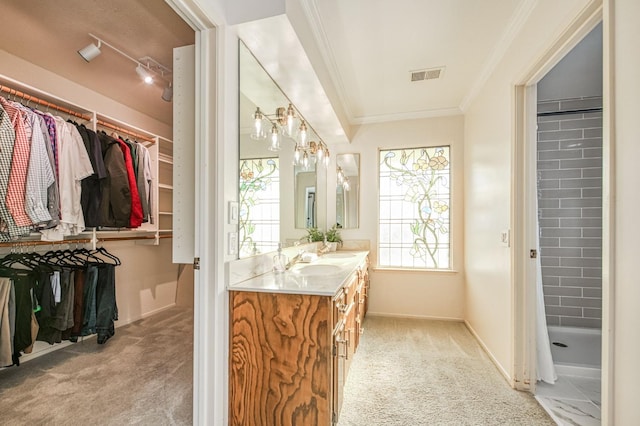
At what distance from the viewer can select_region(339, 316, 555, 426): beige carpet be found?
161cm

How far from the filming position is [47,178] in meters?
1.84

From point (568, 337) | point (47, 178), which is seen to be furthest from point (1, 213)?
point (568, 337)

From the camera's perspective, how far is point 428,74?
101 inches

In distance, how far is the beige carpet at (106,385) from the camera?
1.59 m

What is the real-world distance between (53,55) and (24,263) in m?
1.69

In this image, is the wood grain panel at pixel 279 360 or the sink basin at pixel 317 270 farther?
the sink basin at pixel 317 270

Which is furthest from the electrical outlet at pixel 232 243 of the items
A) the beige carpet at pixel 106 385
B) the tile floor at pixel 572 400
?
the tile floor at pixel 572 400

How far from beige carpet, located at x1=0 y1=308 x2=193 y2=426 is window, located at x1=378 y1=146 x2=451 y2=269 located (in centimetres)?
256

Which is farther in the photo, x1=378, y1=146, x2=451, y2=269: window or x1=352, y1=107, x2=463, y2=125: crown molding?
x1=378, y1=146, x2=451, y2=269: window

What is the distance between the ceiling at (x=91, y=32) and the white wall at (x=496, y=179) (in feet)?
7.44

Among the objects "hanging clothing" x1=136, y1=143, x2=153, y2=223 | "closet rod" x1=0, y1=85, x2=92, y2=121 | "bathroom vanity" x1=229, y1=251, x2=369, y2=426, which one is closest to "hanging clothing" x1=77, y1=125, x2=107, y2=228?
"closet rod" x1=0, y1=85, x2=92, y2=121

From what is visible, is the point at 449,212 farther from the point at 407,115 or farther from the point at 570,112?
the point at 570,112

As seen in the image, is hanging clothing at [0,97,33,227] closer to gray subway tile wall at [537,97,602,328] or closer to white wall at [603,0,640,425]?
white wall at [603,0,640,425]

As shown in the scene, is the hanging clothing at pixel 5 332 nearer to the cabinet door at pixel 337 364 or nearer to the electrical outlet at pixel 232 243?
the electrical outlet at pixel 232 243
